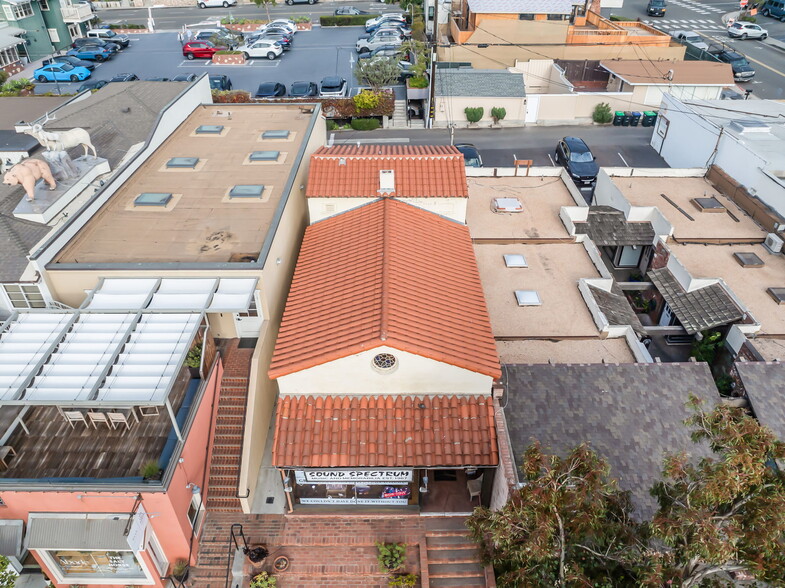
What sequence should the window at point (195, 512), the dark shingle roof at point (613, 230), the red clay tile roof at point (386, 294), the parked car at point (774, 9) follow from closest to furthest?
1. the red clay tile roof at point (386, 294)
2. the window at point (195, 512)
3. the dark shingle roof at point (613, 230)
4. the parked car at point (774, 9)

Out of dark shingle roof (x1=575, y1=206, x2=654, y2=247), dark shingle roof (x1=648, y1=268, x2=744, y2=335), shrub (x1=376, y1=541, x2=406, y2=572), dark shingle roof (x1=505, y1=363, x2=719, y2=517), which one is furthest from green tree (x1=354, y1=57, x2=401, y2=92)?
shrub (x1=376, y1=541, x2=406, y2=572)

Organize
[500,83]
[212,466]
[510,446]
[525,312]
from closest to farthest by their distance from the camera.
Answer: [510,446]
[212,466]
[525,312]
[500,83]

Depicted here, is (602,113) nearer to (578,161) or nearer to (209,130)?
(578,161)

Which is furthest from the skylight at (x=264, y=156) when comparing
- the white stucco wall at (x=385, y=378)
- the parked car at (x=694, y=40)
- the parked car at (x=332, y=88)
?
the parked car at (x=694, y=40)

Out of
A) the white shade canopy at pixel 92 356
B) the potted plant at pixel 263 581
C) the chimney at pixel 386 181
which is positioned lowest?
the potted plant at pixel 263 581

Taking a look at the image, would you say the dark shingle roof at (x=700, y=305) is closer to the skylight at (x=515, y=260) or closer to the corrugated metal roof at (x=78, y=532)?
the skylight at (x=515, y=260)

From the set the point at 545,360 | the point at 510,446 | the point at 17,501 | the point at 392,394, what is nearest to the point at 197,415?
the point at 17,501

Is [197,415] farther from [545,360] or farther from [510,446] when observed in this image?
[545,360]
